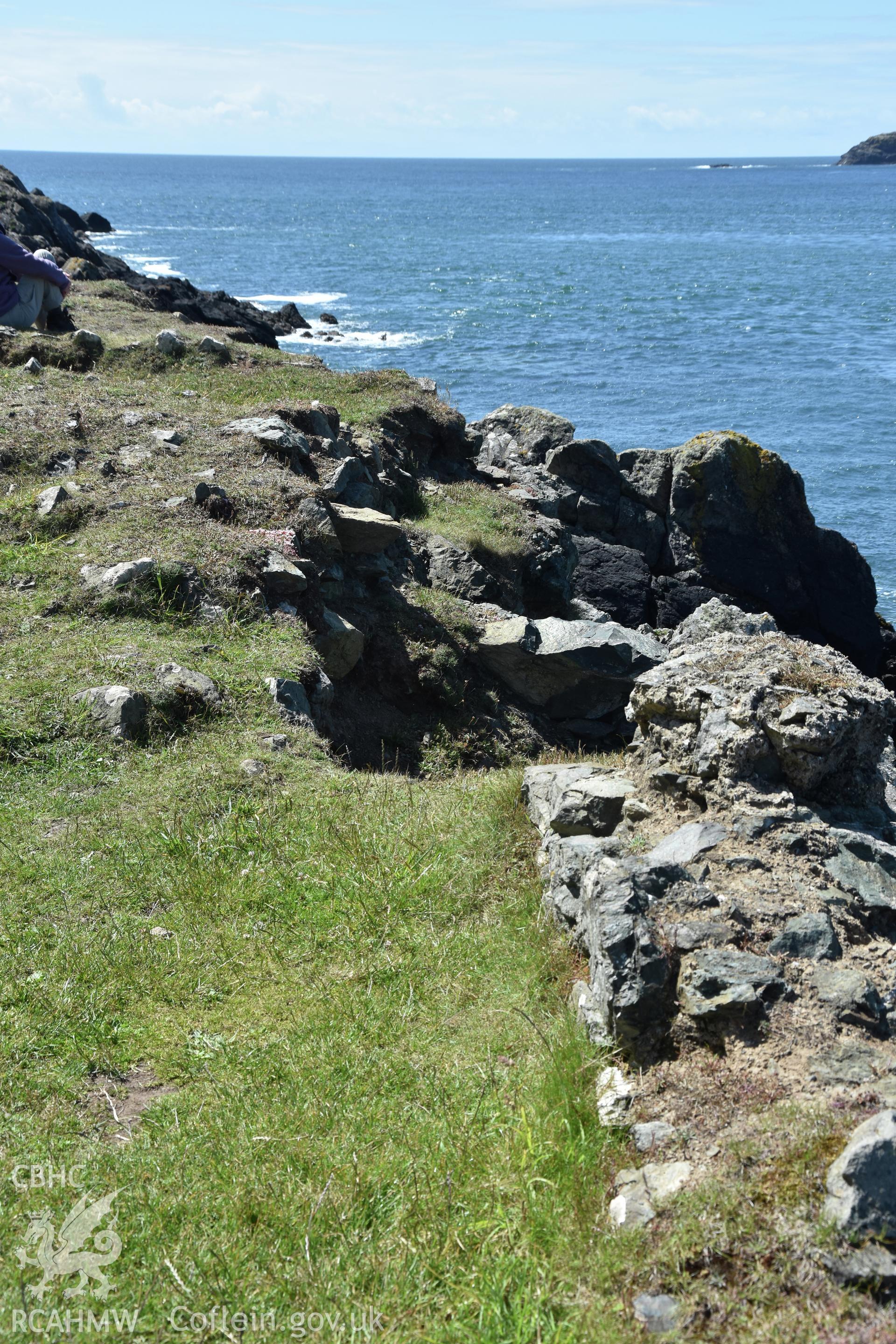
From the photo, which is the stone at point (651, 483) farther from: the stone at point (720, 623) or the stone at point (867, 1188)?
the stone at point (867, 1188)

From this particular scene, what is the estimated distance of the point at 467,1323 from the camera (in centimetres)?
423

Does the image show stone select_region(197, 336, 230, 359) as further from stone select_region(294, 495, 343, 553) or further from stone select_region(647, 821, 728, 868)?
stone select_region(647, 821, 728, 868)

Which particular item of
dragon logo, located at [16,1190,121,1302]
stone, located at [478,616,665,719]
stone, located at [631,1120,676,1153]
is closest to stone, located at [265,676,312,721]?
stone, located at [478,616,665,719]

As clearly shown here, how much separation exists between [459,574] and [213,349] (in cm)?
718

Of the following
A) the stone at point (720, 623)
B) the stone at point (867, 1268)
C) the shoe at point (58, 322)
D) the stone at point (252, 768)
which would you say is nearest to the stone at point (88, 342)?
the shoe at point (58, 322)

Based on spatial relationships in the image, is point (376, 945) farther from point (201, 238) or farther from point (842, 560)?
point (201, 238)

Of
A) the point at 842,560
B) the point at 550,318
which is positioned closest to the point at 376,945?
the point at 842,560

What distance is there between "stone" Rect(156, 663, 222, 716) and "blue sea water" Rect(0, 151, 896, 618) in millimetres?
20412

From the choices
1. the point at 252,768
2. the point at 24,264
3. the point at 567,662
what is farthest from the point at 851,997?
the point at 24,264

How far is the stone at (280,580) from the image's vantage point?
12.0 m

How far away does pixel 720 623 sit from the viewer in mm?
13016

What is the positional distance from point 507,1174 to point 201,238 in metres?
117

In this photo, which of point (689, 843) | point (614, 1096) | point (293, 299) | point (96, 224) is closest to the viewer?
point (614, 1096)

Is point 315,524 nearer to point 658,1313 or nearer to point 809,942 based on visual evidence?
point 809,942
